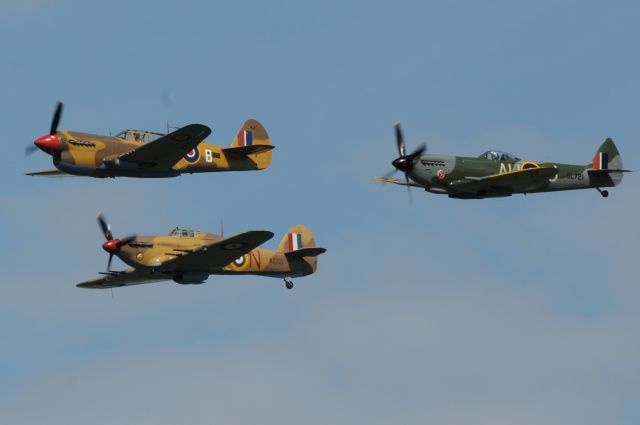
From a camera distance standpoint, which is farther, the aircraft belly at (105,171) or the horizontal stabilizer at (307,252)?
the horizontal stabilizer at (307,252)

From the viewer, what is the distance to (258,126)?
62625 millimetres

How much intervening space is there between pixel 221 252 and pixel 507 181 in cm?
938

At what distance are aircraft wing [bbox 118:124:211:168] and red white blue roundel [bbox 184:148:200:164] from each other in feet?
4.15

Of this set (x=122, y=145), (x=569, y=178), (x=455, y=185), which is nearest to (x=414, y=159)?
(x=455, y=185)

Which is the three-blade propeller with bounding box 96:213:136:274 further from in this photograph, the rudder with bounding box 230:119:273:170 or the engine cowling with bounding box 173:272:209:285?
the rudder with bounding box 230:119:273:170

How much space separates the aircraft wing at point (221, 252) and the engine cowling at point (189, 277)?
0.67 feet

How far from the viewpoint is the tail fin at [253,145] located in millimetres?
59750

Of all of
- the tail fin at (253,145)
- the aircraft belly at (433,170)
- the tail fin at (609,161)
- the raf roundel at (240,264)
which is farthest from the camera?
the tail fin at (253,145)

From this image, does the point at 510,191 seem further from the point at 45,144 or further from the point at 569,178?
the point at 45,144

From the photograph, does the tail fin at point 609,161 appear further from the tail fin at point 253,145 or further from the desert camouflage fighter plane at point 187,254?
the tail fin at point 253,145

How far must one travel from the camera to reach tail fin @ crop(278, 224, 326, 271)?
60688 millimetres

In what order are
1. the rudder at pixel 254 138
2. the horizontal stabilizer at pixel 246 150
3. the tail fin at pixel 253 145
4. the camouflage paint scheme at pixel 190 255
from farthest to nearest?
1. the rudder at pixel 254 138
2. the tail fin at pixel 253 145
3. the horizontal stabilizer at pixel 246 150
4. the camouflage paint scheme at pixel 190 255

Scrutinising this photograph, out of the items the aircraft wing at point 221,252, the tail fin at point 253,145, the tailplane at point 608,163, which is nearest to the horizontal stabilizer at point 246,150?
the tail fin at point 253,145

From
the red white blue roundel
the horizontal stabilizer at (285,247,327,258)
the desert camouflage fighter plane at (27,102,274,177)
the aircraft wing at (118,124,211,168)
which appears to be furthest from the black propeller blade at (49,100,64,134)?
the horizontal stabilizer at (285,247,327,258)
